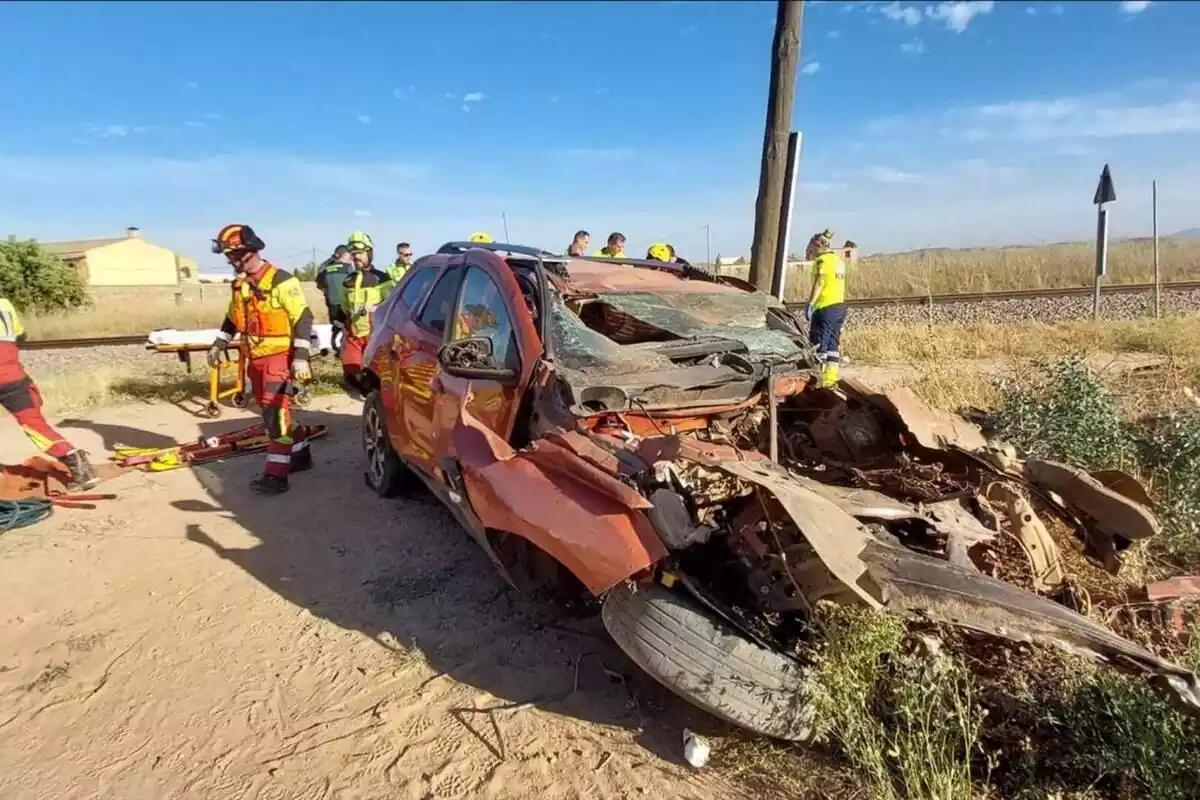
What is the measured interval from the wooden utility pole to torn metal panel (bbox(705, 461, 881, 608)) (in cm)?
558

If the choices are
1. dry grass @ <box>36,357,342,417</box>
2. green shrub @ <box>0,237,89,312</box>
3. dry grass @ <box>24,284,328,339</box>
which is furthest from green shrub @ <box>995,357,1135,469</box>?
green shrub @ <box>0,237,89,312</box>

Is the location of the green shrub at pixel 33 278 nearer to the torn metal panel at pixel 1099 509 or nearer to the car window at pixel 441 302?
the car window at pixel 441 302

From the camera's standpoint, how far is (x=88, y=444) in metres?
7.52

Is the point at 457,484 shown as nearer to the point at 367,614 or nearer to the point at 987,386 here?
the point at 367,614

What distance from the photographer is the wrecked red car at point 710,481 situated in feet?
7.91

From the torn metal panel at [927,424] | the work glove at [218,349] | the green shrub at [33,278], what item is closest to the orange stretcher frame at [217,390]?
the work glove at [218,349]

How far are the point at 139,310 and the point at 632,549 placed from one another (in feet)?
87.7

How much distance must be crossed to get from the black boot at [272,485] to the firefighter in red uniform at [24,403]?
136cm

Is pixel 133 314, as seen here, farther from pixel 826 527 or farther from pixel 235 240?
pixel 826 527

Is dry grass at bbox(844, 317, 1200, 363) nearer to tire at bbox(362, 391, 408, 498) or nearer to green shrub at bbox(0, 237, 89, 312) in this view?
tire at bbox(362, 391, 408, 498)

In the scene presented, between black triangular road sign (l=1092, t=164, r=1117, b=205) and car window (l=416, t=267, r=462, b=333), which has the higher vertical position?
black triangular road sign (l=1092, t=164, r=1117, b=205)

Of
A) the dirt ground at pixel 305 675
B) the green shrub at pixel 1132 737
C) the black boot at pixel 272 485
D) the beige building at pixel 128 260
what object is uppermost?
the beige building at pixel 128 260

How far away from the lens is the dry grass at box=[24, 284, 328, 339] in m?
19.5

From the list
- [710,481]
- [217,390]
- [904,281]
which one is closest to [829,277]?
[710,481]
